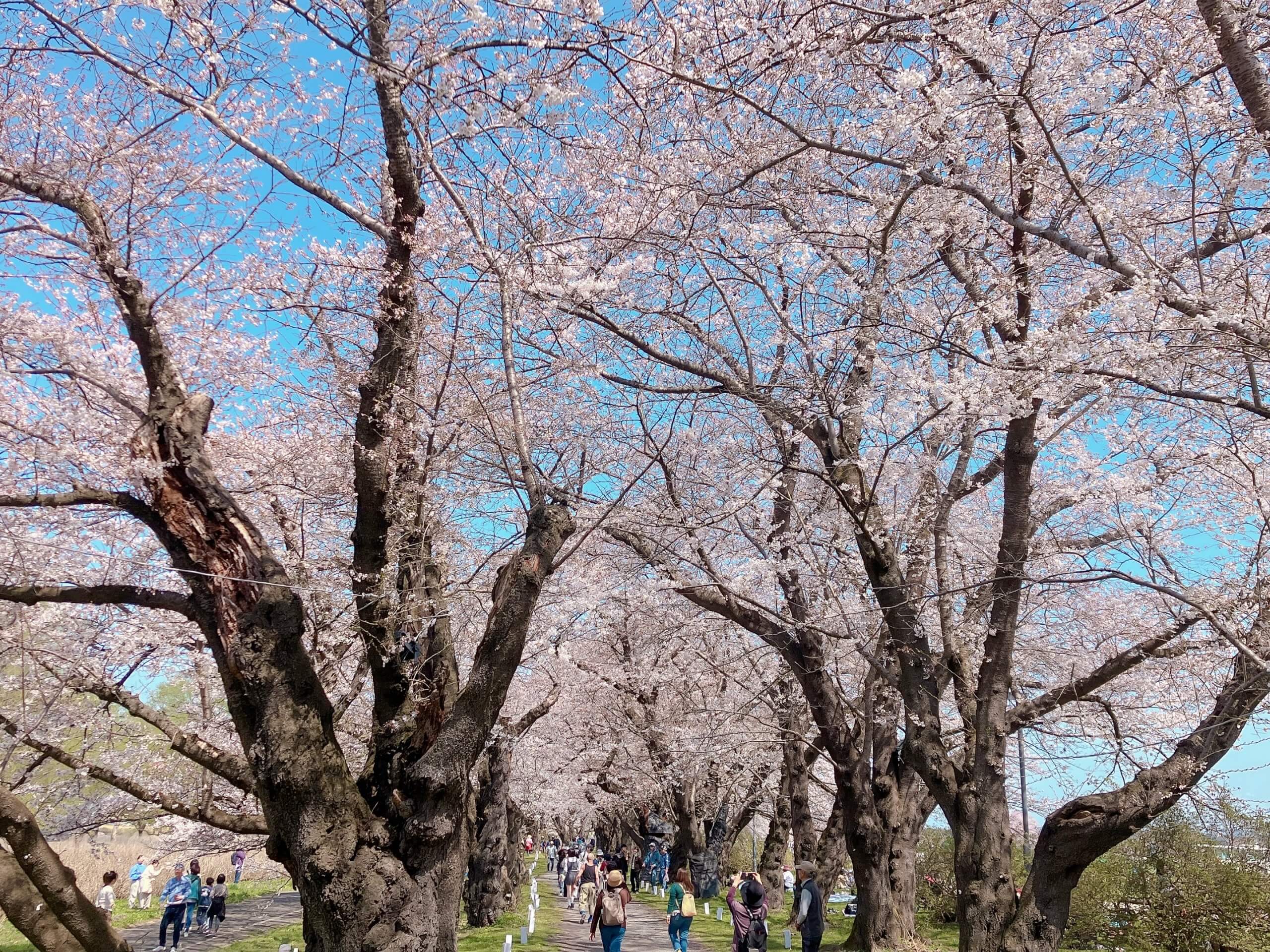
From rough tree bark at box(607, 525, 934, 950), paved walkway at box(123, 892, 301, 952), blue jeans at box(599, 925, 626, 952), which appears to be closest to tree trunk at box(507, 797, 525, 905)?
paved walkway at box(123, 892, 301, 952)

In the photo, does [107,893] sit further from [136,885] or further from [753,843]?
[753,843]

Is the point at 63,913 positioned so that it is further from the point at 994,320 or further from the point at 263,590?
the point at 994,320

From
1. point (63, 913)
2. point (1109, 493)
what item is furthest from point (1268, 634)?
point (63, 913)

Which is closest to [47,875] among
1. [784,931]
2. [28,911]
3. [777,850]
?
[28,911]

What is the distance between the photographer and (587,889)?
19484mm

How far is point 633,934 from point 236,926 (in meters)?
8.94

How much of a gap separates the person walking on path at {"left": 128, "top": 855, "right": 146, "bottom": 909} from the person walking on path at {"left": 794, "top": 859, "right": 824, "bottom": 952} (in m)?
17.1

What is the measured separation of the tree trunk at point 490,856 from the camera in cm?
1475

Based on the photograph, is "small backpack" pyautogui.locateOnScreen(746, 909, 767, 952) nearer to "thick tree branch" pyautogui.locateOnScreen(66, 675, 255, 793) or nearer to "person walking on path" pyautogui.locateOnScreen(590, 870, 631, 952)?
"person walking on path" pyautogui.locateOnScreen(590, 870, 631, 952)

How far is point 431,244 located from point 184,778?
28.7 feet

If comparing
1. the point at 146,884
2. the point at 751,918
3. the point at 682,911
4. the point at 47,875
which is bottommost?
the point at 146,884

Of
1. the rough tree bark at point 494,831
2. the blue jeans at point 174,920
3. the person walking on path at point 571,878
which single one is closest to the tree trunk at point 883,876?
the rough tree bark at point 494,831

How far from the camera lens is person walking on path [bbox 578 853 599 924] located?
1931 centimetres

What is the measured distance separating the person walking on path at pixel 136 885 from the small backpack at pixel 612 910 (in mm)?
15203
